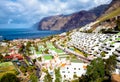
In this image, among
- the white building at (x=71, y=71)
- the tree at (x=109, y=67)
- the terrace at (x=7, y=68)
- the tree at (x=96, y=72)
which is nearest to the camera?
the tree at (x=96, y=72)

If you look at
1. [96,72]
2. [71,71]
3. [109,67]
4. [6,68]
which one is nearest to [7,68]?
[6,68]

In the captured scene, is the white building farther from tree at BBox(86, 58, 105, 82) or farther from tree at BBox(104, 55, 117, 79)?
tree at BBox(86, 58, 105, 82)

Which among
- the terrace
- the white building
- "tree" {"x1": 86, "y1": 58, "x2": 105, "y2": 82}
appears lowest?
the terrace

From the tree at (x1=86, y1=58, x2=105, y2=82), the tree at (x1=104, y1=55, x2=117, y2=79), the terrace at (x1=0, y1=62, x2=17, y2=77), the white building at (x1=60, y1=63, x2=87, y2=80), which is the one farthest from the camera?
the terrace at (x1=0, y1=62, x2=17, y2=77)

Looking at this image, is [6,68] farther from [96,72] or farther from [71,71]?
[96,72]

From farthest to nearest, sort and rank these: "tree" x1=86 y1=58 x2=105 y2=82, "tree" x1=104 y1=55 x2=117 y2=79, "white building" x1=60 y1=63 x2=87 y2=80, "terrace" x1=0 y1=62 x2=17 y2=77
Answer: "terrace" x1=0 y1=62 x2=17 y2=77
"white building" x1=60 y1=63 x2=87 y2=80
"tree" x1=104 y1=55 x2=117 y2=79
"tree" x1=86 y1=58 x2=105 y2=82

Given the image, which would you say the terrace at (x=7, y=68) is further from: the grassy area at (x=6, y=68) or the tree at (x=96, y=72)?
the tree at (x=96, y=72)

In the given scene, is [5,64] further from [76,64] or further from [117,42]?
[117,42]

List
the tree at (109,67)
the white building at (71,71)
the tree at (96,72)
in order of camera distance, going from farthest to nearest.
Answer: the white building at (71,71) → the tree at (109,67) → the tree at (96,72)

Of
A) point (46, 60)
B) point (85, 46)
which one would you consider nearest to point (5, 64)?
point (46, 60)

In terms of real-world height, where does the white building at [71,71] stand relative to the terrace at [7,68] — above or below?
above

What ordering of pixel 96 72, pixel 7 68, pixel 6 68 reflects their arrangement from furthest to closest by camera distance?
pixel 6 68, pixel 7 68, pixel 96 72

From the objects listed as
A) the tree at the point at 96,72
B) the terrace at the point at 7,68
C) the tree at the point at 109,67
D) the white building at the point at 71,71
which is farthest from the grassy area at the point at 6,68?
the tree at the point at 109,67

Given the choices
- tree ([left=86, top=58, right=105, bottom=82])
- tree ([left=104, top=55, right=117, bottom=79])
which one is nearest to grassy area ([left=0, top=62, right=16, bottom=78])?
tree ([left=86, top=58, right=105, bottom=82])
